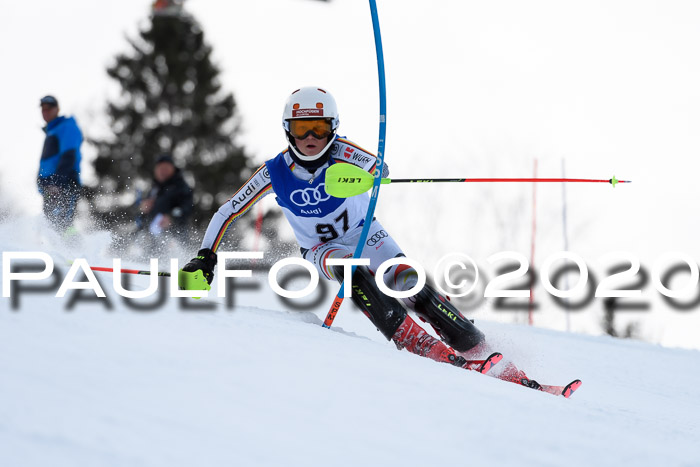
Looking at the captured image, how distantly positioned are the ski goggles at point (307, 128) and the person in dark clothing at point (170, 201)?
4.08 meters

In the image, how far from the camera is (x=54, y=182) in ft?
20.8

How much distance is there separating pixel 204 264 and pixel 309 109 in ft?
3.37

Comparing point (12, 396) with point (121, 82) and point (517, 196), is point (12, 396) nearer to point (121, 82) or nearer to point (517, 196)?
point (121, 82)

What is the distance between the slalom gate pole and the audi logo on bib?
10.2 inches

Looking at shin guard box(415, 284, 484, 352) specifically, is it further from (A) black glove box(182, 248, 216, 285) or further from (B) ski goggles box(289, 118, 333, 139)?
(A) black glove box(182, 248, 216, 285)

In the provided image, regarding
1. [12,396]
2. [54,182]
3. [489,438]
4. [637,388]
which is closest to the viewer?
[12,396]

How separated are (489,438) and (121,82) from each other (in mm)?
17823

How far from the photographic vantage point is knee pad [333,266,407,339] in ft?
11.7

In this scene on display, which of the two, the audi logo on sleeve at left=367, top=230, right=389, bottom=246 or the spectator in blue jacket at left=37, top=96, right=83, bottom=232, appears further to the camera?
the spectator in blue jacket at left=37, top=96, right=83, bottom=232

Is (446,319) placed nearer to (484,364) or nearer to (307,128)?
(484,364)

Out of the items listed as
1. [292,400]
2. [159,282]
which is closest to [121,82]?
[159,282]

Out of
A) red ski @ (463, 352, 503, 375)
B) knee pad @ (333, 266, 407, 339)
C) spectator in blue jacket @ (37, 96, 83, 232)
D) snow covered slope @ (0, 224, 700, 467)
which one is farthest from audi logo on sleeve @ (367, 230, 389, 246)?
spectator in blue jacket @ (37, 96, 83, 232)

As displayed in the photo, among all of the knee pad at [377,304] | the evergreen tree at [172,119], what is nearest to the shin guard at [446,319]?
the knee pad at [377,304]

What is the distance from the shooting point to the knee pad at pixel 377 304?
3572 millimetres
